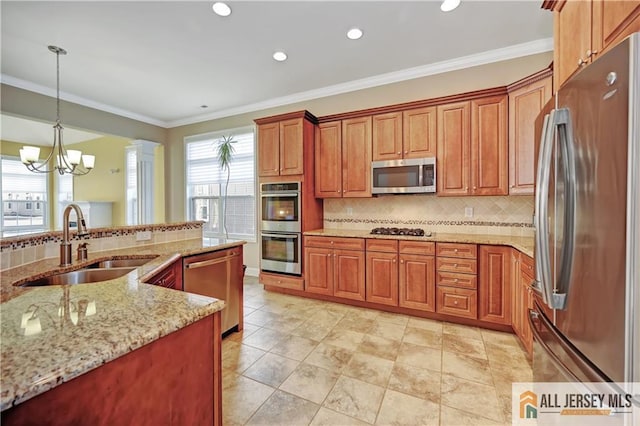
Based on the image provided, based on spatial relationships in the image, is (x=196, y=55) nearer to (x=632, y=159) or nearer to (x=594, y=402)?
(x=632, y=159)

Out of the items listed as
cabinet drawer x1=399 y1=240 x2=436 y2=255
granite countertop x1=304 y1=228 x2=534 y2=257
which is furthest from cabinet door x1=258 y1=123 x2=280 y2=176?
cabinet drawer x1=399 y1=240 x2=436 y2=255

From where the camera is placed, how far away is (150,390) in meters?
0.84

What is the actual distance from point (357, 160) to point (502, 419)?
2.85m

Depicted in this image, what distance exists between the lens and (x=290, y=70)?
3.57 meters

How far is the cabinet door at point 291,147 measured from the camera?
371 cm

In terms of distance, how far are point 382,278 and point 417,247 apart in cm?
56

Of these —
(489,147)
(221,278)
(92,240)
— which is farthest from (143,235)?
(489,147)

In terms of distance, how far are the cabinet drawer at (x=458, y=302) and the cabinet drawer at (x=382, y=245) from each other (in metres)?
0.64

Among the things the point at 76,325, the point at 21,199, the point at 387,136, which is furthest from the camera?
the point at 21,199

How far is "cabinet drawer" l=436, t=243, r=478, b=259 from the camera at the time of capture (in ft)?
9.15

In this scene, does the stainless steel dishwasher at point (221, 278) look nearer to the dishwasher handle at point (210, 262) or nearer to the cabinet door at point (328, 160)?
the dishwasher handle at point (210, 262)

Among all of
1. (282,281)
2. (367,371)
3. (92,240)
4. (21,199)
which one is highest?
(21,199)

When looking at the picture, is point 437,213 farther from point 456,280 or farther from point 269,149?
point 269,149

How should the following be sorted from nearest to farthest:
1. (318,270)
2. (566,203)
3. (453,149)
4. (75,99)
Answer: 1. (566,203)
2. (453,149)
3. (318,270)
4. (75,99)
